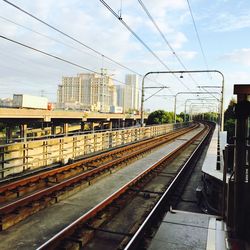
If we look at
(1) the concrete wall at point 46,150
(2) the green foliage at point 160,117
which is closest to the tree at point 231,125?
(1) the concrete wall at point 46,150

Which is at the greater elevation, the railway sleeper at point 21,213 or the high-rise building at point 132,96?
the high-rise building at point 132,96

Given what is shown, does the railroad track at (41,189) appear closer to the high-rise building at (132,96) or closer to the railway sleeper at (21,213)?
the railway sleeper at (21,213)

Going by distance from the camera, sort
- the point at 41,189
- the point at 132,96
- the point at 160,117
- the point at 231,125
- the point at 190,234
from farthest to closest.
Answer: the point at 132,96 → the point at 160,117 → the point at 231,125 → the point at 41,189 → the point at 190,234

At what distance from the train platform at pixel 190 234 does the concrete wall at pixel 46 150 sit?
20.4 ft

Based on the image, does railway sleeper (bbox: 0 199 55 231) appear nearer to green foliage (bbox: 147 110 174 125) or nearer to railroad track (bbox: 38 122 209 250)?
railroad track (bbox: 38 122 209 250)

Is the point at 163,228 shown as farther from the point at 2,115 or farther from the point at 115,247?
the point at 2,115

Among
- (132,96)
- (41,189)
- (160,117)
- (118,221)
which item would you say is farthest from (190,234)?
(132,96)

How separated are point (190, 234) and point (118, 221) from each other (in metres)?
2.26

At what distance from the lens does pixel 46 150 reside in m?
12.1

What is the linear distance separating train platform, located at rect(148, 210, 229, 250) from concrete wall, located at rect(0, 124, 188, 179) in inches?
244

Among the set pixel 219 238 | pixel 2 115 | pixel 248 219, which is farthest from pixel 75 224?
pixel 2 115

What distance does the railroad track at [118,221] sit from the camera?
5504 millimetres

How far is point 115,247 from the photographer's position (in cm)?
554

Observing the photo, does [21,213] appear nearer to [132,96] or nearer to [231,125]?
[231,125]
